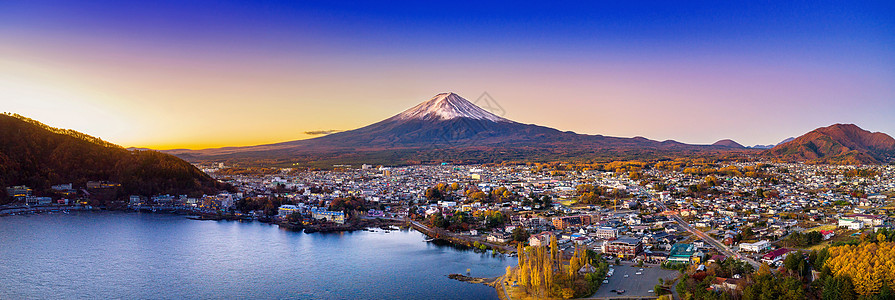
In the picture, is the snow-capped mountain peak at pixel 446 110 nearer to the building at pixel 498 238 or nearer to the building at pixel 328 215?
the building at pixel 328 215

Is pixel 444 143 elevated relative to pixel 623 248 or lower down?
elevated

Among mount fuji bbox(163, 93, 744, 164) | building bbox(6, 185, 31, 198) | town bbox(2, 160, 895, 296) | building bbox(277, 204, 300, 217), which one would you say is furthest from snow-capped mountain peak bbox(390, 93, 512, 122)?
building bbox(6, 185, 31, 198)

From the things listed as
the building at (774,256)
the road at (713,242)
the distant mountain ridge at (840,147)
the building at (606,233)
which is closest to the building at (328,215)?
the building at (606,233)

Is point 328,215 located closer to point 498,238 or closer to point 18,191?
point 498,238

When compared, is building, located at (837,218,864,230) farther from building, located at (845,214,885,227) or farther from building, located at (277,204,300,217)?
building, located at (277,204,300,217)

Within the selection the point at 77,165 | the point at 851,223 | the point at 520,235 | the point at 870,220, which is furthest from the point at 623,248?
the point at 77,165

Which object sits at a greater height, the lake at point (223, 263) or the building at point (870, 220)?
the building at point (870, 220)
